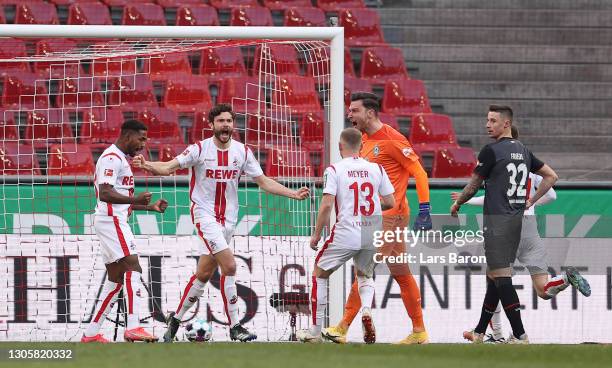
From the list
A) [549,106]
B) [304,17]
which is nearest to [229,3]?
[304,17]

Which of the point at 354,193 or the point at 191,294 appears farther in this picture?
the point at 191,294

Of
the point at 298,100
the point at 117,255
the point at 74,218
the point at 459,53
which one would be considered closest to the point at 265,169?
the point at 298,100

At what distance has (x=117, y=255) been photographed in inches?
379

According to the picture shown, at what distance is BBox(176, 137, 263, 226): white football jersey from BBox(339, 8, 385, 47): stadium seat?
6.27 m

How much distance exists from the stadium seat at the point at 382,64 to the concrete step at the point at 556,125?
892 mm

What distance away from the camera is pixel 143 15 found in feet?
50.2

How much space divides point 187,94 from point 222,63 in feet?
3.22

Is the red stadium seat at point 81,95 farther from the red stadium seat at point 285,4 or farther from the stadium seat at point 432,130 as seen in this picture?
the red stadium seat at point 285,4

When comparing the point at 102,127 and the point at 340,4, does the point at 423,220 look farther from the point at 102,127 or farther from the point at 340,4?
the point at 340,4

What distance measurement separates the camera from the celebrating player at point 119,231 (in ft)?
31.2

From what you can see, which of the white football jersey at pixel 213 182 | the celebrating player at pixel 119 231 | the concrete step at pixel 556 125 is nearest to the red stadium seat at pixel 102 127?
the celebrating player at pixel 119 231

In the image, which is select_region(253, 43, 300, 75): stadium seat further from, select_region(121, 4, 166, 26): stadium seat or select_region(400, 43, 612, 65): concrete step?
select_region(400, 43, 612, 65): concrete step

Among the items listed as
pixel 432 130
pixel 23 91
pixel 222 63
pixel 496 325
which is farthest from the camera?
pixel 222 63

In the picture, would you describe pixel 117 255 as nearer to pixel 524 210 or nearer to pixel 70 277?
pixel 70 277
